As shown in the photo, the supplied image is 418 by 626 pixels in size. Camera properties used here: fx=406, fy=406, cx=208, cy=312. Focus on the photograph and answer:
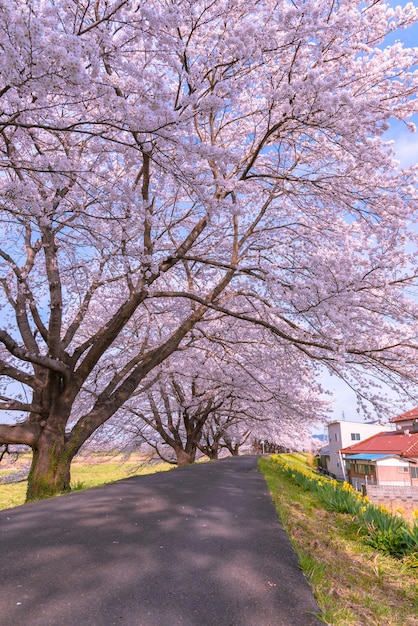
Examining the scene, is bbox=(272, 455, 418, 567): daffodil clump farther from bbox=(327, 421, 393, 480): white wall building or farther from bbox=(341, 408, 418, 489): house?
bbox=(327, 421, 393, 480): white wall building

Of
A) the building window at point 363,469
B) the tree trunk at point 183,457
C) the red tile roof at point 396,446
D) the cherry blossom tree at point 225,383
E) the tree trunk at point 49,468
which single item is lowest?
the building window at point 363,469

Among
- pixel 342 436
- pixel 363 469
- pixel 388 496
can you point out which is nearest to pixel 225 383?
pixel 388 496

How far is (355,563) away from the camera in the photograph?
4.03 metres

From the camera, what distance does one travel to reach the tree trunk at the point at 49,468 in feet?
25.7

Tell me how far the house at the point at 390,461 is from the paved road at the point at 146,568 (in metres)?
24.2

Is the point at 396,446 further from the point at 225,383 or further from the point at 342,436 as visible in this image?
the point at 225,383

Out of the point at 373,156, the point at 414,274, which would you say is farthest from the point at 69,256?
the point at 414,274

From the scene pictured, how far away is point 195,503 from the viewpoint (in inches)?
248

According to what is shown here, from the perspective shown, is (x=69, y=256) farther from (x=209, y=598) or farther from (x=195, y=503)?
(x=209, y=598)

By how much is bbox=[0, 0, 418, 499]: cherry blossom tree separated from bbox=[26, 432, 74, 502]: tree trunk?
3cm

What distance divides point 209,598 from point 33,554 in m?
1.73

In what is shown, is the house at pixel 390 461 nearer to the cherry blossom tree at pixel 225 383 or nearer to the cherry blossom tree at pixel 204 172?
the cherry blossom tree at pixel 225 383

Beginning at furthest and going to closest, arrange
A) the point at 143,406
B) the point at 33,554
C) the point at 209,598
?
the point at 143,406 → the point at 33,554 → the point at 209,598

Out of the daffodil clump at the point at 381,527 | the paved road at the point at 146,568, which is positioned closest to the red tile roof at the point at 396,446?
the daffodil clump at the point at 381,527
